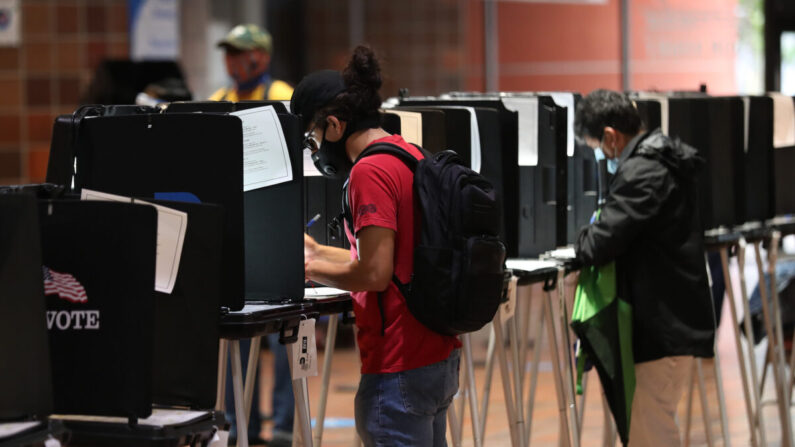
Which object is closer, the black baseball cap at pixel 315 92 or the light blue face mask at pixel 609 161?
the black baseball cap at pixel 315 92

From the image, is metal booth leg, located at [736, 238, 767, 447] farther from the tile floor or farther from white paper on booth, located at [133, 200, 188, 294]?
white paper on booth, located at [133, 200, 188, 294]

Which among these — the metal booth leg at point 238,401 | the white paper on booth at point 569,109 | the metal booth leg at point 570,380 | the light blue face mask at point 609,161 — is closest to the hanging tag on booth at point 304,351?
the metal booth leg at point 238,401

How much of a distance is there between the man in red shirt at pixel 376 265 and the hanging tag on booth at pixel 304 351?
0.35ft

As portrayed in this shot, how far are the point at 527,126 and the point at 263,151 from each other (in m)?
1.27

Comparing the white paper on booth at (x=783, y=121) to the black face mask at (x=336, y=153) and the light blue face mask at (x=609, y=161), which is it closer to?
the light blue face mask at (x=609, y=161)

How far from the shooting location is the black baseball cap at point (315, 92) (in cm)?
256

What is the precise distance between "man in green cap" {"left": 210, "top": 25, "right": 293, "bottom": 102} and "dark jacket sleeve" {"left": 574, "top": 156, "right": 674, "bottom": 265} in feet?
6.72

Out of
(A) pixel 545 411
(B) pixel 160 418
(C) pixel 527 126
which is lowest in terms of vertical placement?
(A) pixel 545 411

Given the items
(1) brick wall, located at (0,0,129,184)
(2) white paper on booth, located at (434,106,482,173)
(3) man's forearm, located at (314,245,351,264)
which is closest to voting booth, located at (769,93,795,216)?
(2) white paper on booth, located at (434,106,482,173)

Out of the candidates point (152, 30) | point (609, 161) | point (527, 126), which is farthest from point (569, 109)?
point (152, 30)

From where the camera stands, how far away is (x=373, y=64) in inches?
102

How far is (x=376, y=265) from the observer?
8.11 feet

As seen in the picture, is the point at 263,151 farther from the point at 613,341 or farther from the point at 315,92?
the point at 613,341

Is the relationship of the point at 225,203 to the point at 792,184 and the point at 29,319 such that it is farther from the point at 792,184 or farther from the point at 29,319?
the point at 792,184
